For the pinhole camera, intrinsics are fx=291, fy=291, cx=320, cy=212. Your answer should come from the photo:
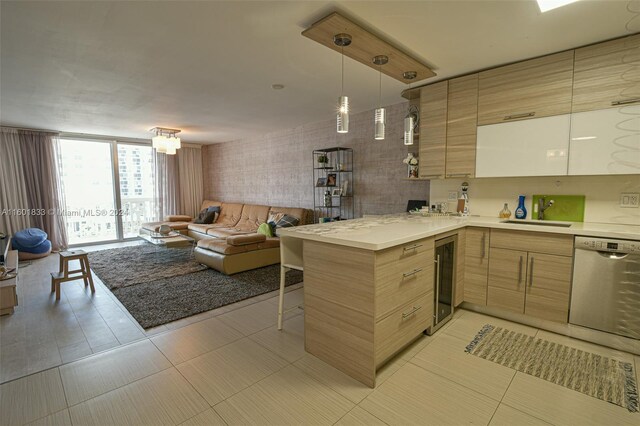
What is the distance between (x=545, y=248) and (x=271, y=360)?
7.52ft

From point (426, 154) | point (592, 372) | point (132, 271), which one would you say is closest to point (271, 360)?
point (592, 372)

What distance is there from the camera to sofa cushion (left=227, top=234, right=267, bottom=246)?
3.94 m

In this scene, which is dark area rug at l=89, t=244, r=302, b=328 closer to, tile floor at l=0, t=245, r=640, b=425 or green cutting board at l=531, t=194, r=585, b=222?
tile floor at l=0, t=245, r=640, b=425

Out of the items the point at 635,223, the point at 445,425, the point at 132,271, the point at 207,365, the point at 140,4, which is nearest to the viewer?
the point at 445,425

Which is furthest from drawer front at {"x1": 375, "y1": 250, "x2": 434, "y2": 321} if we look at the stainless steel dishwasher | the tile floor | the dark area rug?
the dark area rug

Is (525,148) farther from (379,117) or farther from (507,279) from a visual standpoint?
(379,117)

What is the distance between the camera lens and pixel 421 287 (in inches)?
84.4

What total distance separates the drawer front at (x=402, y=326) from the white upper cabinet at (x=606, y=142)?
64.4 inches

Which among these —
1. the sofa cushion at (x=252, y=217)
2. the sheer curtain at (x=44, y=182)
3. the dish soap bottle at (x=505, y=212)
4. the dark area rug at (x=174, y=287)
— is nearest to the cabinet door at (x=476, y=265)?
the dish soap bottle at (x=505, y=212)

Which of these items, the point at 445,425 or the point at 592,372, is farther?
the point at 592,372

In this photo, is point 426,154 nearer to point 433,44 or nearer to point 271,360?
point 433,44

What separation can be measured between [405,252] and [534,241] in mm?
1270

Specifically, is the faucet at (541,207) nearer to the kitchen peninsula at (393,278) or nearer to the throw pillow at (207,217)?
the kitchen peninsula at (393,278)

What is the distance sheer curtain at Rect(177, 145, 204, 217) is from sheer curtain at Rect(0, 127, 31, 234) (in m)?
2.76
